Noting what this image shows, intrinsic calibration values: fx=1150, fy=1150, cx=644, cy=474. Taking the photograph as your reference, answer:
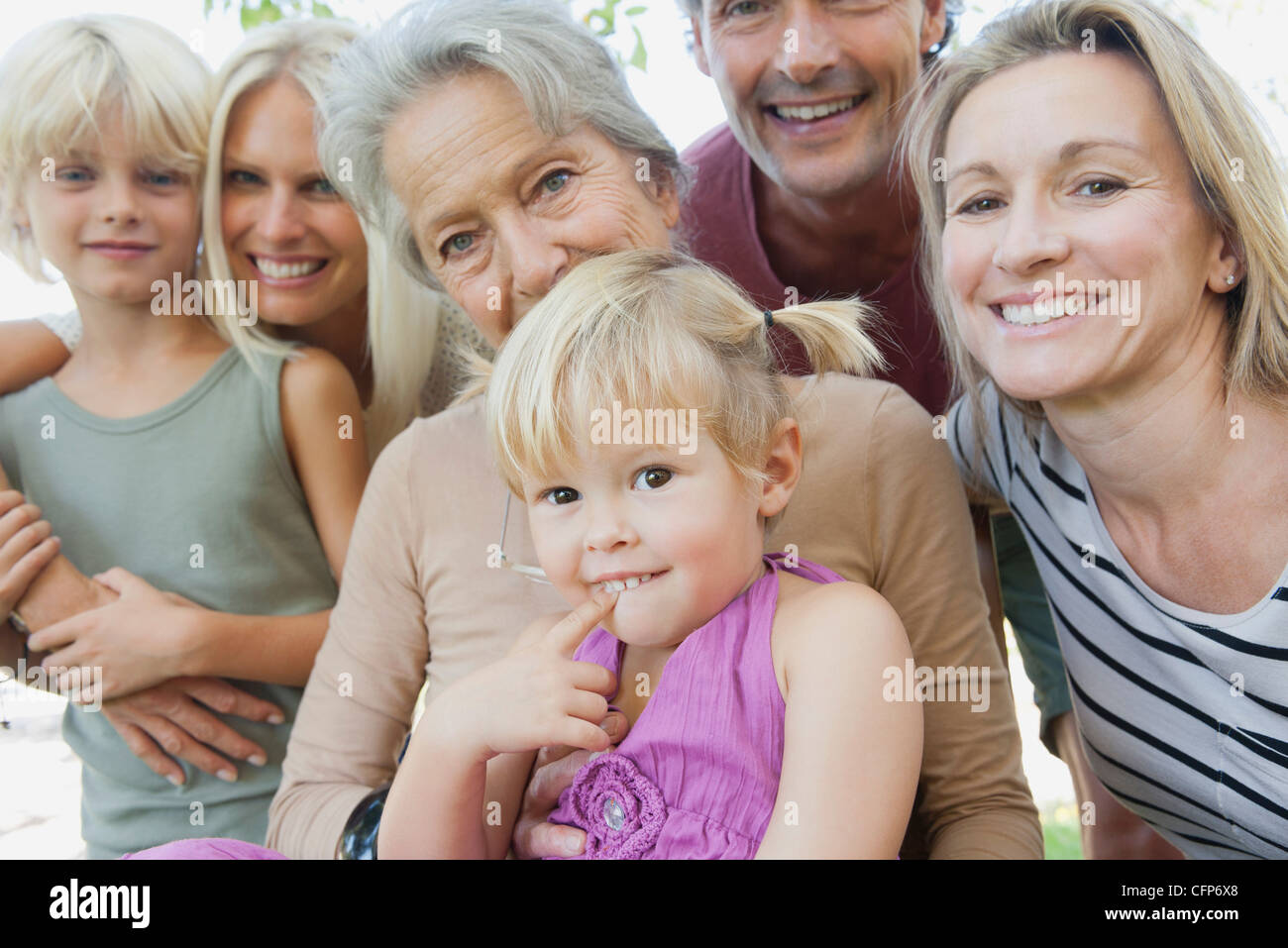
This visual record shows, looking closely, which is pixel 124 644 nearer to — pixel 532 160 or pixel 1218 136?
pixel 532 160

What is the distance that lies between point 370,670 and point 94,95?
1320mm

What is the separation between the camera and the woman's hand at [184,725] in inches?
93.0

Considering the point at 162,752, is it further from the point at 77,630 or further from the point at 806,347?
the point at 806,347

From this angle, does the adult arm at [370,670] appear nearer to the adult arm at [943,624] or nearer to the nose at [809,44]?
the adult arm at [943,624]

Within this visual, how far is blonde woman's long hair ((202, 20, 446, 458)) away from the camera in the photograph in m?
2.46

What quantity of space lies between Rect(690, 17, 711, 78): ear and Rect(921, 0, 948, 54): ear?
1.67ft

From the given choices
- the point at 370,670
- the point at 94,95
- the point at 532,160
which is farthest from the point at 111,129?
the point at 370,670

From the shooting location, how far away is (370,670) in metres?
2.00

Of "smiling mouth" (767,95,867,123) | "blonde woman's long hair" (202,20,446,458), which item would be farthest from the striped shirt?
"blonde woman's long hair" (202,20,446,458)

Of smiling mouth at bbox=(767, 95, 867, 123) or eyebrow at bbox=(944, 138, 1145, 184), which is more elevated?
smiling mouth at bbox=(767, 95, 867, 123)

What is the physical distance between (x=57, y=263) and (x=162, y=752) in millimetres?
1053

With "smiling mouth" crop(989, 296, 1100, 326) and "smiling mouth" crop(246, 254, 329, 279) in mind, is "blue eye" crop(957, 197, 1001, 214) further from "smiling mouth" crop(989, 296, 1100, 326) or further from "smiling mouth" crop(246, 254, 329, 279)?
"smiling mouth" crop(246, 254, 329, 279)

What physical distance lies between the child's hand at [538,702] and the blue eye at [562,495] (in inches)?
5.1

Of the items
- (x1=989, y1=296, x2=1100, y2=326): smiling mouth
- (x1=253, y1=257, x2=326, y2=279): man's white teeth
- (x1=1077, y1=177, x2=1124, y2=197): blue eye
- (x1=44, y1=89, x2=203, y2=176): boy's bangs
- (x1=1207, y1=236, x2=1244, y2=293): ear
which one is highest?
(x1=44, y1=89, x2=203, y2=176): boy's bangs
